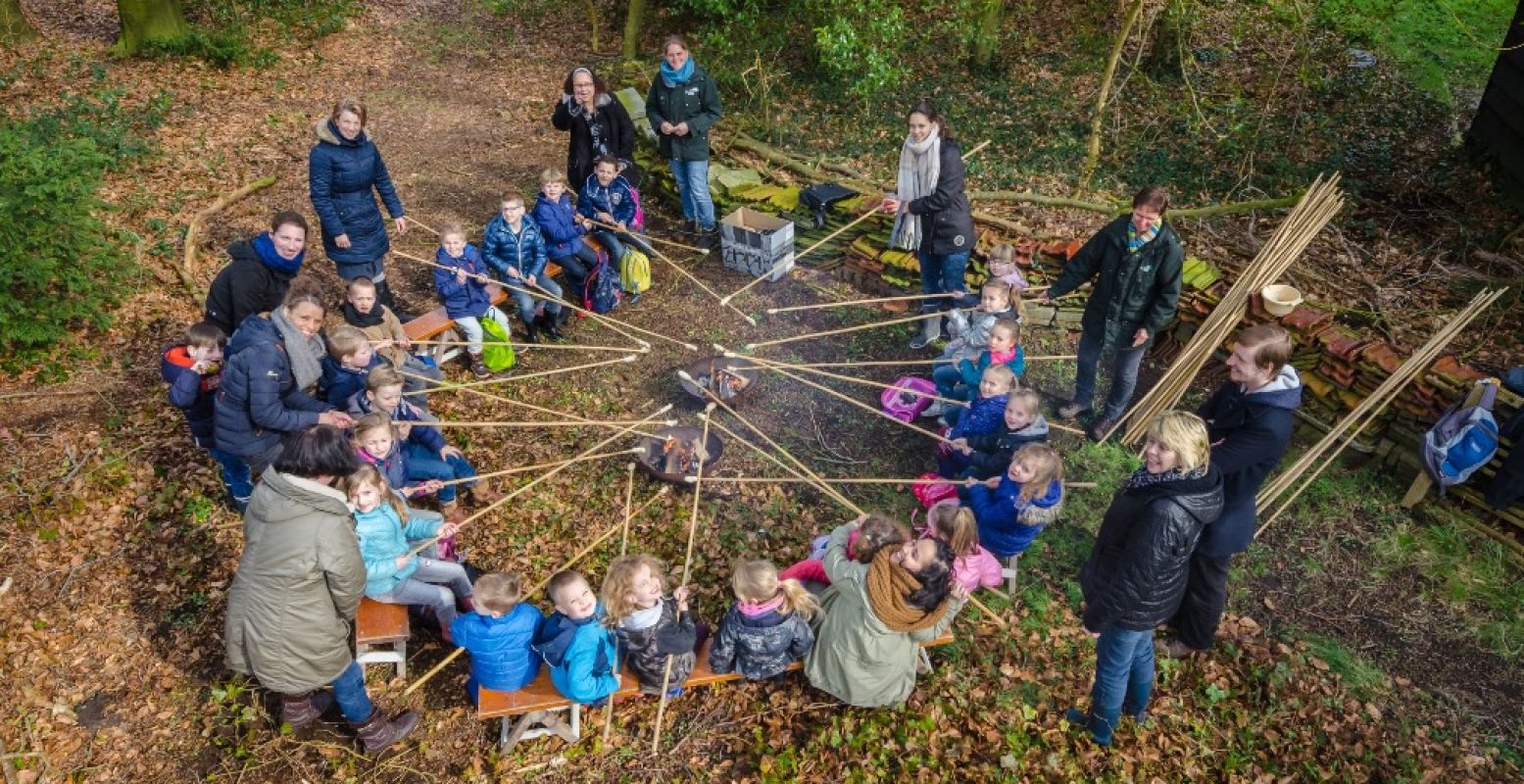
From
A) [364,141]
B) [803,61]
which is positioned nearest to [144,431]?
[364,141]

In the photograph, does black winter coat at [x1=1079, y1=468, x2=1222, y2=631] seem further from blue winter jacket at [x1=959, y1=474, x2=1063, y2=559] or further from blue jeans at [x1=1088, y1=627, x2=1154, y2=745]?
blue winter jacket at [x1=959, y1=474, x2=1063, y2=559]

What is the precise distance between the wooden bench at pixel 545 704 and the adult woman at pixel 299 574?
91 cm

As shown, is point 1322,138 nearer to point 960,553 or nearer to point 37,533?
point 960,553

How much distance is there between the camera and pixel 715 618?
6.70 m

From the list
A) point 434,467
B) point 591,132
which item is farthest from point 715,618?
point 591,132

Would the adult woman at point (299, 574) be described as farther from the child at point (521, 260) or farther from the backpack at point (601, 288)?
the backpack at point (601, 288)

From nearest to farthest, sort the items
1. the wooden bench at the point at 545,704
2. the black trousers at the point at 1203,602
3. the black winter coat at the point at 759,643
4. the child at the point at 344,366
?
the wooden bench at the point at 545,704
the black winter coat at the point at 759,643
the black trousers at the point at 1203,602
the child at the point at 344,366

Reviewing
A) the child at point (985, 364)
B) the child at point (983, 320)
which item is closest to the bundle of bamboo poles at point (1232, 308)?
the child at point (985, 364)

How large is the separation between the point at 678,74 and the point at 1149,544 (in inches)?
294

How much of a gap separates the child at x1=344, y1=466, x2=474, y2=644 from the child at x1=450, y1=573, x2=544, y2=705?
47 cm

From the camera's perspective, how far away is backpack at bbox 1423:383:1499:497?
6918mm

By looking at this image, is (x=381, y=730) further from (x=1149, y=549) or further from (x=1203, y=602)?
(x=1203, y=602)

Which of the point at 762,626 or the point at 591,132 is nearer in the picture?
the point at 762,626

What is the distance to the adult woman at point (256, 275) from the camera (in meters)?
6.90
